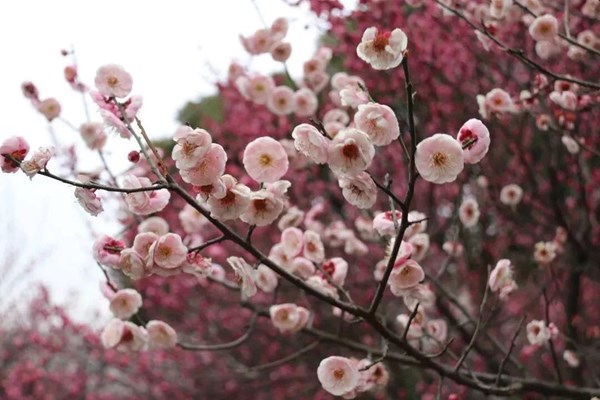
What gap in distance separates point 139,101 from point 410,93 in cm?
88

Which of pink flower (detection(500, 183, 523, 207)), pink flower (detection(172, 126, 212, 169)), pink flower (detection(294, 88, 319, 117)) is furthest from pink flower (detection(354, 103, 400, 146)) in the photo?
pink flower (detection(500, 183, 523, 207))

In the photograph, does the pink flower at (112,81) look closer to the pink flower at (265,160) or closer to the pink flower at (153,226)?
the pink flower at (265,160)

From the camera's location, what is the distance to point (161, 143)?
1005 cm

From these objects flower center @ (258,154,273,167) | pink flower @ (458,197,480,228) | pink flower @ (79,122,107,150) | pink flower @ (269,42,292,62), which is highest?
flower center @ (258,154,273,167)

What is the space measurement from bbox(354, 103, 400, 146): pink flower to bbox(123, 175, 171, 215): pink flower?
532mm

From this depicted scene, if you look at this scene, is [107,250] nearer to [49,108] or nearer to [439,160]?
[439,160]

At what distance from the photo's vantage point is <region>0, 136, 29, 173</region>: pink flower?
151 centimetres

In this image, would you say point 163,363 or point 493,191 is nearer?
point 493,191

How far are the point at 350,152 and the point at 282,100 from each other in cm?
226

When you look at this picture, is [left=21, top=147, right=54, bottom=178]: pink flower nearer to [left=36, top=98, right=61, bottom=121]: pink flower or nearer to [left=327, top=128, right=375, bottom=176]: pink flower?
[left=327, top=128, right=375, bottom=176]: pink flower

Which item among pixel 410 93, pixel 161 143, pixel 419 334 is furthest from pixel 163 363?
pixel 410 93

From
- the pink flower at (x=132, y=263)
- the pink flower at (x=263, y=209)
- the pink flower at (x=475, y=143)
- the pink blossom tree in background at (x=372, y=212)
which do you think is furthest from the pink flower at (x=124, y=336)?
the pink flower at (x=475, y=143)

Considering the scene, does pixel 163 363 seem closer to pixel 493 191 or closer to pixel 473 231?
pixel 473 231

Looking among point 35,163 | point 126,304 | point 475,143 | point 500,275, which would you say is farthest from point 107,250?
point 500,275
